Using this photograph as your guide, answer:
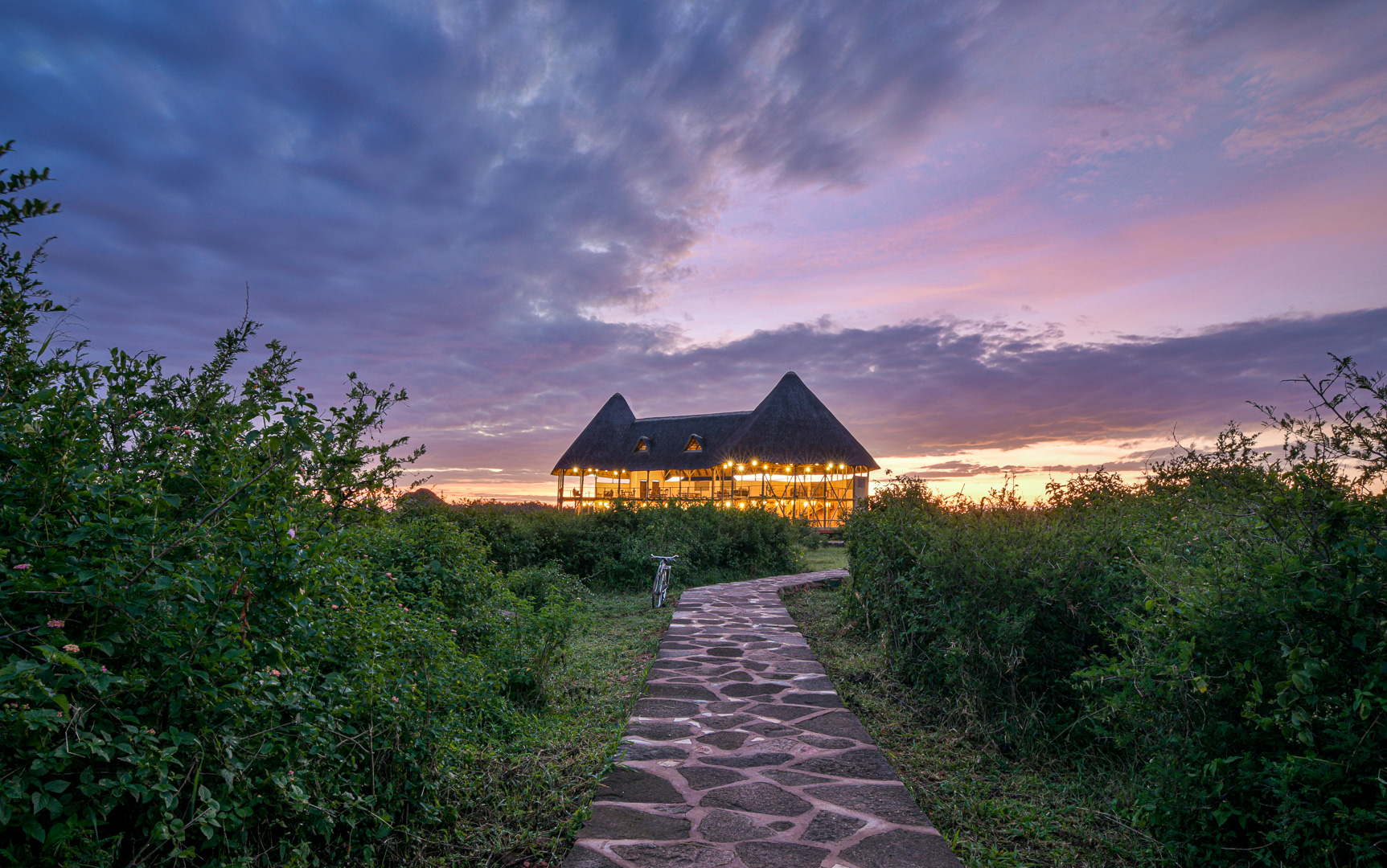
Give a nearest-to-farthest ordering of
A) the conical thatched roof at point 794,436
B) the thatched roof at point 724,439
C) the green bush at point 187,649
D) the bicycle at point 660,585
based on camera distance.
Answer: the green bush at point 187,649, the bicycle at point 660,585, the conical thatched roof at point 794,436, the thatched roof at point 724,439

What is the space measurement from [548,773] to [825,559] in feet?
47.4

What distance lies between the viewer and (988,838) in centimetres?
307

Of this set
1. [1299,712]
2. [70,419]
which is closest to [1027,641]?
[1299,712]

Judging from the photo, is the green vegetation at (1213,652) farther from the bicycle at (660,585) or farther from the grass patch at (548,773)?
the bicycle at (660,585)

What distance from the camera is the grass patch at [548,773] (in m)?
2.82

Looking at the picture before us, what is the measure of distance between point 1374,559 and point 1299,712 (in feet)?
1.99

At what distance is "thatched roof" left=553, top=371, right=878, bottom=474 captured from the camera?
87.5 feet

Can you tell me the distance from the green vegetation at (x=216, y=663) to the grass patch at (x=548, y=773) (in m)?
0.02

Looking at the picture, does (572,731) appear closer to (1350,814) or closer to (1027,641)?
(1027,641)

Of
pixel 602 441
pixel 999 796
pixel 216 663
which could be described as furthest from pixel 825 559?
pixel 602 441

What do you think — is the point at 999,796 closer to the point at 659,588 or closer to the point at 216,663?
→ the point at 216,663

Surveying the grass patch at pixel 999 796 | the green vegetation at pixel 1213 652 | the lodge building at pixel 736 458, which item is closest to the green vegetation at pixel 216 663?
the grass patch at pixel 999 796

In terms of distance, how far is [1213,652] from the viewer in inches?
111

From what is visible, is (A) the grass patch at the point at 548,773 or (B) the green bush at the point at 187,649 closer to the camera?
(B) the green bush at the point at 187,649
